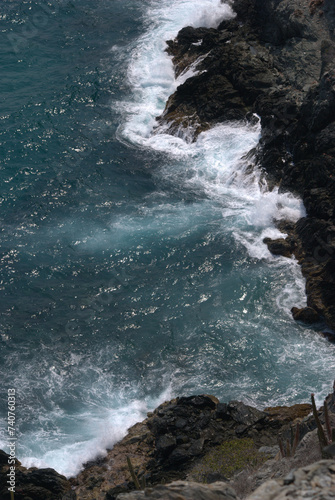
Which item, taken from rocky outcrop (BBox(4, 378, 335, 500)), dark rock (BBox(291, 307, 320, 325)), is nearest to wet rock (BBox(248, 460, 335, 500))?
rocky outcrop (BBox(4, 378, 335, 500))

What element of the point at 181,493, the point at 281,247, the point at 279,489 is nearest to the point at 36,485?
the point at 181,493

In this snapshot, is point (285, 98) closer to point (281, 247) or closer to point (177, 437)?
point (281, 247)

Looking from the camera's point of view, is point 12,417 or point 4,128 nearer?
point 12,417

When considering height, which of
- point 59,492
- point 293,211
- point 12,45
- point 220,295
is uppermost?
point 12,45

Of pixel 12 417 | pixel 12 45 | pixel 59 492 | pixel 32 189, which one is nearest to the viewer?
pixel 59 492

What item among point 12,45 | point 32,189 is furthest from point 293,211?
point 12,45

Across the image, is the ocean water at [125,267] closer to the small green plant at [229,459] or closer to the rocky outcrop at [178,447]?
the rocky outcrop at [178,447]

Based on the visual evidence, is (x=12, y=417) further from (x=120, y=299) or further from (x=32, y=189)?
(x=32, y=189)
